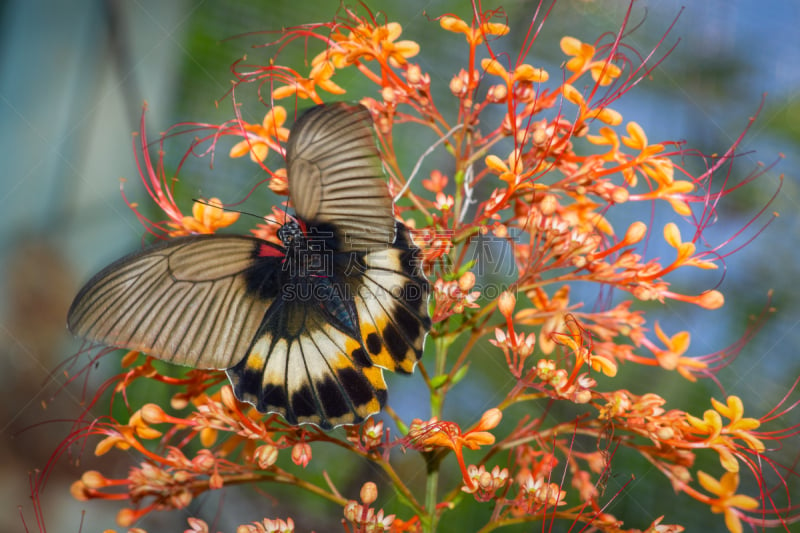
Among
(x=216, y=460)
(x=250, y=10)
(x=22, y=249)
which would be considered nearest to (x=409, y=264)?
(x=216, y=460)

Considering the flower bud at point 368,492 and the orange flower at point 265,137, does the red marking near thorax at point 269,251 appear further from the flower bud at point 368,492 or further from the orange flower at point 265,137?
the flower bud at point 368,492

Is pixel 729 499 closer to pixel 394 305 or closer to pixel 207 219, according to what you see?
pixel 394 305

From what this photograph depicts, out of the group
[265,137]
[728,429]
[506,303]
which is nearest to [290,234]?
[265,137]

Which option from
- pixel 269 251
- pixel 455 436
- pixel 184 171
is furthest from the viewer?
pixel 184 171

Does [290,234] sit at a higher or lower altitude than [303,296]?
higher

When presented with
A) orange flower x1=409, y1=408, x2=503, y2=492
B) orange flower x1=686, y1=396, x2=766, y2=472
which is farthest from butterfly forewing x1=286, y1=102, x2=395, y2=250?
orange flower x1=686, y1=396, x2=766, y2=472

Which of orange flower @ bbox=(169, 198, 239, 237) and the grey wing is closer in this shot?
the grey wing

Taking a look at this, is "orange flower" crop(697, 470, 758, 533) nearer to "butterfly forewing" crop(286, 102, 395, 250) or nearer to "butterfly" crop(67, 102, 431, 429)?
"butterfly" crop(67, 102, 431, 429)

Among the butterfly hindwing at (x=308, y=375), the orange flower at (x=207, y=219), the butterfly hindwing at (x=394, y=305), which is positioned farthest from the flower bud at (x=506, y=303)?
the orange flower at (x=207, y=219)
